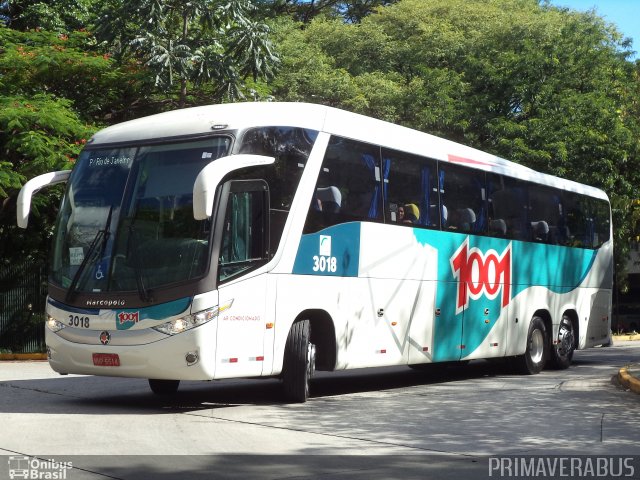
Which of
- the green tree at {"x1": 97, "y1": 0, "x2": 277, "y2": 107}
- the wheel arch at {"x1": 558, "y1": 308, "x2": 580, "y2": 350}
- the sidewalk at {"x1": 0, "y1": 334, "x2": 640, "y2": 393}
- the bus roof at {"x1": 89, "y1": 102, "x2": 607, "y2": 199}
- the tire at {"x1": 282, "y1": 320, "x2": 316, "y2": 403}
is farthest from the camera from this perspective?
the green tree at {"x1": 97, "y1": 0, "x2": 277, "y2": 107}

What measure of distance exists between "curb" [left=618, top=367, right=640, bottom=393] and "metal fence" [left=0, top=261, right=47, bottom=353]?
48.3 ft

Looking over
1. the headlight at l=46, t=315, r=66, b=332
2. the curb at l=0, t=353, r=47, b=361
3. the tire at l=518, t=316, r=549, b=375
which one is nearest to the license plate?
the headlight at l=46, t=315, r=66, b=332

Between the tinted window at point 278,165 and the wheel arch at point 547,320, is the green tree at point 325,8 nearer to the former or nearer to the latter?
the wheel arch at point 547,320

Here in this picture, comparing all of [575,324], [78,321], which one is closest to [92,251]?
[78,321]

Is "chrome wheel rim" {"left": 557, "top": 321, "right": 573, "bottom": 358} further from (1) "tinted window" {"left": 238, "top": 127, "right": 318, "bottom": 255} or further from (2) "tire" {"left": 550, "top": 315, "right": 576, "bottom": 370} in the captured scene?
(1) "tinted window" {"left": 238, "top": 127, "right": 318, "bottom": 255}

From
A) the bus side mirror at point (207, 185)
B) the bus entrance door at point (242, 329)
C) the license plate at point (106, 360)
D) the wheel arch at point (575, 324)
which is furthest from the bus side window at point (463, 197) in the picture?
the license plate at point (106, 360)

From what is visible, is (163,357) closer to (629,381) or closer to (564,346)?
(629,381)

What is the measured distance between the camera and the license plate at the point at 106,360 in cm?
1090

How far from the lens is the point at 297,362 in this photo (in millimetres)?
11914

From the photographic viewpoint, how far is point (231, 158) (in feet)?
35.5

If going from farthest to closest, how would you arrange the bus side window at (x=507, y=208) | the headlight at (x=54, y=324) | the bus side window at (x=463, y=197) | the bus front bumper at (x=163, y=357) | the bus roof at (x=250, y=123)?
the bus side window at (x=507, y=208), the bus side window at (x=463, y=197), the bus roof at (x=250, y=123), the headlight at (x=54, y=324), the bus front bumper at (x=163, y=357)

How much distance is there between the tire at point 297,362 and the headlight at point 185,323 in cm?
151

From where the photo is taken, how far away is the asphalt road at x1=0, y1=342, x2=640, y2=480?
7918 mm

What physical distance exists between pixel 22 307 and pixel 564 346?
44.1 feet
